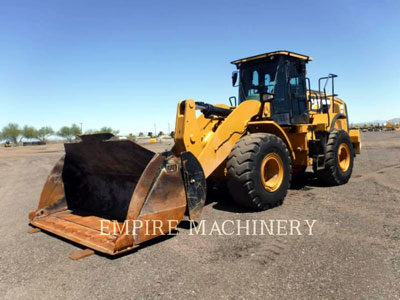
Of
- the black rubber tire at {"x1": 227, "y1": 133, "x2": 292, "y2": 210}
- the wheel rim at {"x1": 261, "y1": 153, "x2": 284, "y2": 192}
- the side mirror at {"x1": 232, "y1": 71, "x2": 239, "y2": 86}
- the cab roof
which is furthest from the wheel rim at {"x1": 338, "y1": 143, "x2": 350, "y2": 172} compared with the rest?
the black rubber tire at {"x1": 227, "y1": 133, "x2": 292, "y2": 210}

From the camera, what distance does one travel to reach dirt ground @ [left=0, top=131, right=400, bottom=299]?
2.79 metres

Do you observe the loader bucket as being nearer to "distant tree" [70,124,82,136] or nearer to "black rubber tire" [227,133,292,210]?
"black rubber tire" [227,133,292,210]

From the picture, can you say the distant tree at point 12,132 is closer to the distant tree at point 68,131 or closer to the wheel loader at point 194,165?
the distant tree at point 68,131

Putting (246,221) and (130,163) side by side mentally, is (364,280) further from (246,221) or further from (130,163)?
(130,163)

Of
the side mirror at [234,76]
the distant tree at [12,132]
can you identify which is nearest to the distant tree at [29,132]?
the distant tree at [12,132]

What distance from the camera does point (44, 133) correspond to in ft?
328

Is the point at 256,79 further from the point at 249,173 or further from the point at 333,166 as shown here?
the point at 249,173

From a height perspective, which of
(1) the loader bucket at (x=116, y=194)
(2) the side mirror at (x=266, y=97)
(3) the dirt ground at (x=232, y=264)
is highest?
(2) the side mirror at (x=266, y=97)

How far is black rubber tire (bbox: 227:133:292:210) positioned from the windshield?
1.76 meters

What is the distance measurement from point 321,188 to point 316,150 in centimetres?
89

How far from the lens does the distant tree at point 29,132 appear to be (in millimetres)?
96488

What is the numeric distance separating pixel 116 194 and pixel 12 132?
104765 millimetres

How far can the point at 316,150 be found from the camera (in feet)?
23.1

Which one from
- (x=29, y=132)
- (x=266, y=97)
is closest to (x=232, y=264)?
(x=266, y=97)
